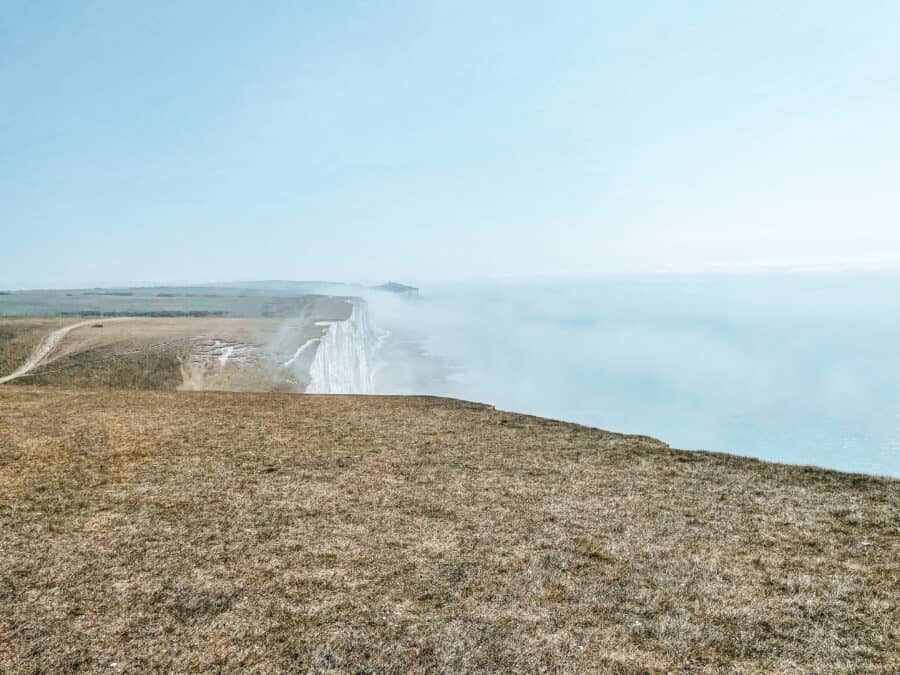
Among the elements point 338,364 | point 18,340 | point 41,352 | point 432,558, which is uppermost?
point 18,340

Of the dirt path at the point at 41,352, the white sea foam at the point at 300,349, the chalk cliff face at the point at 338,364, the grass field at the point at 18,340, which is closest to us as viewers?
the dirt path at the point at 41,352

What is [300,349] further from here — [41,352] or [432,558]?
[432,558]

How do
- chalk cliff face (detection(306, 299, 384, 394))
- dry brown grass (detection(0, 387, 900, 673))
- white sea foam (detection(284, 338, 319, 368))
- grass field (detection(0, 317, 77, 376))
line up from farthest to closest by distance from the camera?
chalk cliff face (detection(306, 299, 384, 394)), white sea foam (detection(284, 338, 319, 368)), grass field (detection(0, 317, 77, 376)), dry brown grass (detection(0, 387, 900, 673))

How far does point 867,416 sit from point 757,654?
788ft

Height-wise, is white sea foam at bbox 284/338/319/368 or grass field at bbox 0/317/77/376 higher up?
grass field at bbox 0/317/77/376

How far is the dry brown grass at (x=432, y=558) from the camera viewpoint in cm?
596

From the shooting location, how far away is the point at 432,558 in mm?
8133

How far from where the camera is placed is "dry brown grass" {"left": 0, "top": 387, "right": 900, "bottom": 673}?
19.5ft

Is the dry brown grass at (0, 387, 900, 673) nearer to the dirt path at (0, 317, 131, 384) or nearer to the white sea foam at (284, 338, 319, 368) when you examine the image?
the dirt path at (0, 317, 131, 384)

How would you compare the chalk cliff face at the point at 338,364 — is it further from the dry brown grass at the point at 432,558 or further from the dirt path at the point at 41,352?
the dry brown grass at the point at 432,558

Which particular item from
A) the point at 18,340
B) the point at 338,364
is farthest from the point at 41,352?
the point at 338,364

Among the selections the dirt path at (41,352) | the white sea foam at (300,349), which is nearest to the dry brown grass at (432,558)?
the dirt path at (41,352)

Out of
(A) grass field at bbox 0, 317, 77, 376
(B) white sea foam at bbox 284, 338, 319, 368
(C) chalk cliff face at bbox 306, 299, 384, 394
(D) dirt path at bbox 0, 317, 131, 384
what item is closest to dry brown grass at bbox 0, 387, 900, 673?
(D) dirt path at bbox 0, 317, 131, 384

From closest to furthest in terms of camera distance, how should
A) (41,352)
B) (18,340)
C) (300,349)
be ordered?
(41,352), (18,340), (300,349)
